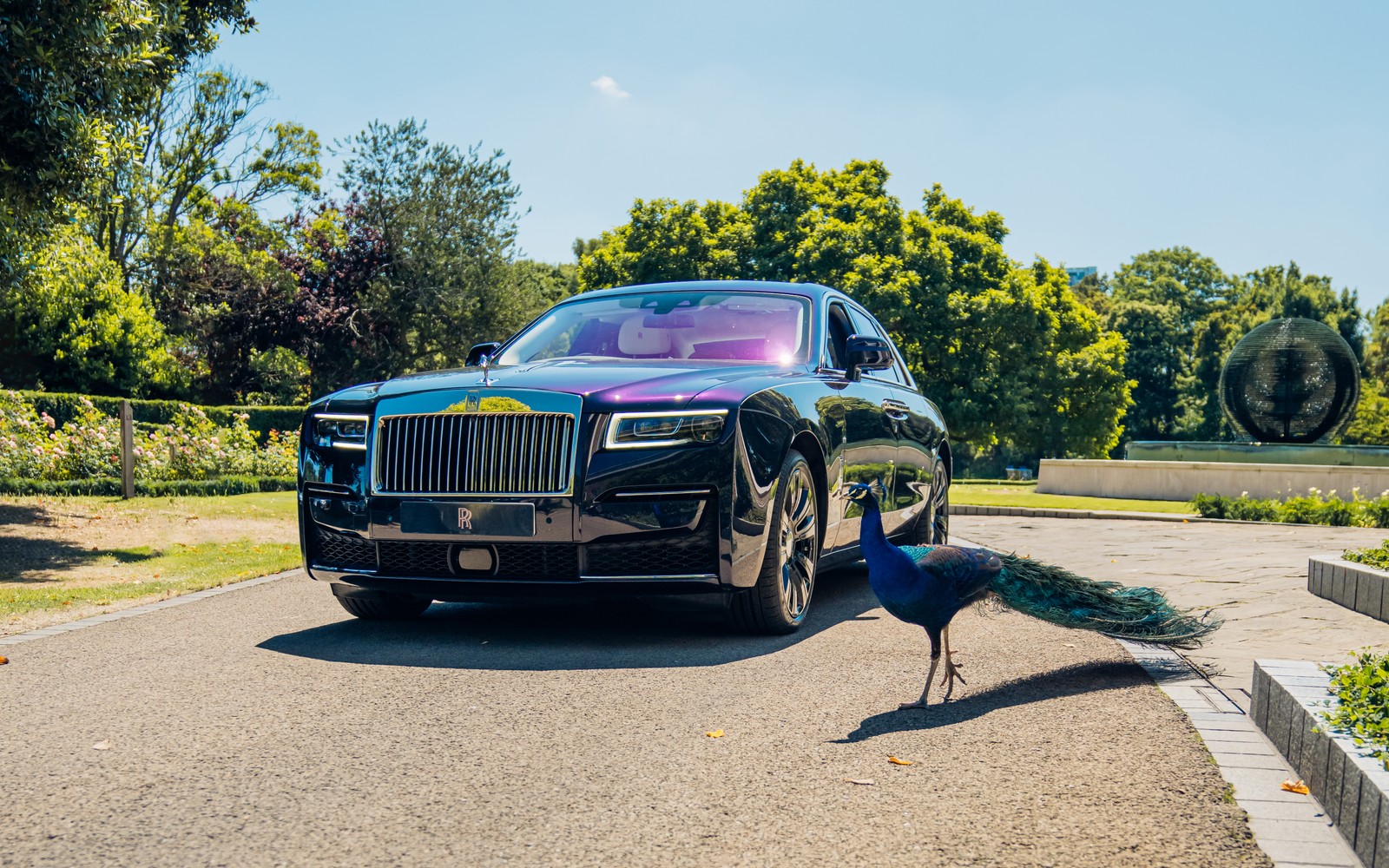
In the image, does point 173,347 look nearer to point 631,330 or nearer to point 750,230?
point 750,230

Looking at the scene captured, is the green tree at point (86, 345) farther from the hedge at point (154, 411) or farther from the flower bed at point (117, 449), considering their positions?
the flower bed at point (117, 449)

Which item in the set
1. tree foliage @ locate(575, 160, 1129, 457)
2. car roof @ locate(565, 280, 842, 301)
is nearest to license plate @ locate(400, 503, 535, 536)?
car roof @ locate(565, 280, 842, 301)

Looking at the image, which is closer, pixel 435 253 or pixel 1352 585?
pixel 1352 585

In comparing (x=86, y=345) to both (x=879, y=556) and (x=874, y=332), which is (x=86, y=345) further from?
(x=879, y=556)

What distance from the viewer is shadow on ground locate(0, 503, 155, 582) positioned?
34.3 feet

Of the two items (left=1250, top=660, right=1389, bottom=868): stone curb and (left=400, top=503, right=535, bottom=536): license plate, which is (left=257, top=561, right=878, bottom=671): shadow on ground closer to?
(left=400, top=503, right=535, bottom=536): license plate

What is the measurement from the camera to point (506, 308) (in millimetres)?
41438

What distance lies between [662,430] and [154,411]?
59.5 ft

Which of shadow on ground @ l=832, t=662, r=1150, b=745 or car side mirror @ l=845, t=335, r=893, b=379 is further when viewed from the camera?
car side mirror @ l=845, t=335, r=893, b=379

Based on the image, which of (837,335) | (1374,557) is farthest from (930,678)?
(1374,557)

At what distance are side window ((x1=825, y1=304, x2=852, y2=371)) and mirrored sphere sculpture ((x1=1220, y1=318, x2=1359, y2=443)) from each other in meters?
29.1

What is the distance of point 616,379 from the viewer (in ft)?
20.7

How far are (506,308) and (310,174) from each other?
728 centimetres

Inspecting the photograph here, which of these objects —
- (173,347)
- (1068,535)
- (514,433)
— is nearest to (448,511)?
(514,433)
